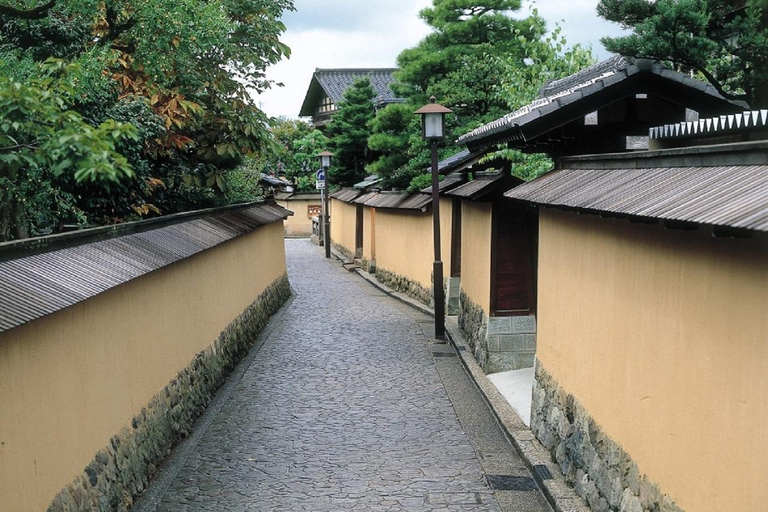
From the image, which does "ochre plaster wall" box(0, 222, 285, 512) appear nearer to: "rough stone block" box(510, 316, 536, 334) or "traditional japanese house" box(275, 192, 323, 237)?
"rough stone block" box(510, 316, 536, 334)

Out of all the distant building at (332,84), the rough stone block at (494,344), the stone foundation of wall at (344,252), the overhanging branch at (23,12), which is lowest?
the stone foundation of wall at (344,252)

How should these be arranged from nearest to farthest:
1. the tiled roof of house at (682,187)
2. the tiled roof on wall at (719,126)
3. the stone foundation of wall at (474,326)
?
the tiled roof of house at (682,187) → the tiled roof on wall at (719,126) → the stone foundation of wall at (474,326)

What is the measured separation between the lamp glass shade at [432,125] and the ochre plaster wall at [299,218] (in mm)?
42769

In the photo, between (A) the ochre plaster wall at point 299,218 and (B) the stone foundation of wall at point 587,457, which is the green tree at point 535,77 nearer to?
(B) the stone foundation of wall at point 587,457

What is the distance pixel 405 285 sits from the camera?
86.2ft

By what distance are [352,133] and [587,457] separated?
107ft

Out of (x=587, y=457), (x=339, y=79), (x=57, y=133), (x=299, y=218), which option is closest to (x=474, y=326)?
(x=587, y=457)

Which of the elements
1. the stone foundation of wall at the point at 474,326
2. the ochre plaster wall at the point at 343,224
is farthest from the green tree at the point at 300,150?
the stone foundation of wall at the point at 474,326

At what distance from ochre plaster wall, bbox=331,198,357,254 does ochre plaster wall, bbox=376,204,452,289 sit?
942cm

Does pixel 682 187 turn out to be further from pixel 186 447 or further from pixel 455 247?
pixel 455 247

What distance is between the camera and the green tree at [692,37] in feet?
33.8

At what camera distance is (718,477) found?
4.88 meters

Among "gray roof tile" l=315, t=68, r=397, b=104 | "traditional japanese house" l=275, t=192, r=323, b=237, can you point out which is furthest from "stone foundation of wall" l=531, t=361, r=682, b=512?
"traditional japanese house" l=275, t=192, r=323, b=237

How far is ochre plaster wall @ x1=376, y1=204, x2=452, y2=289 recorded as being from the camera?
21.6 metres
